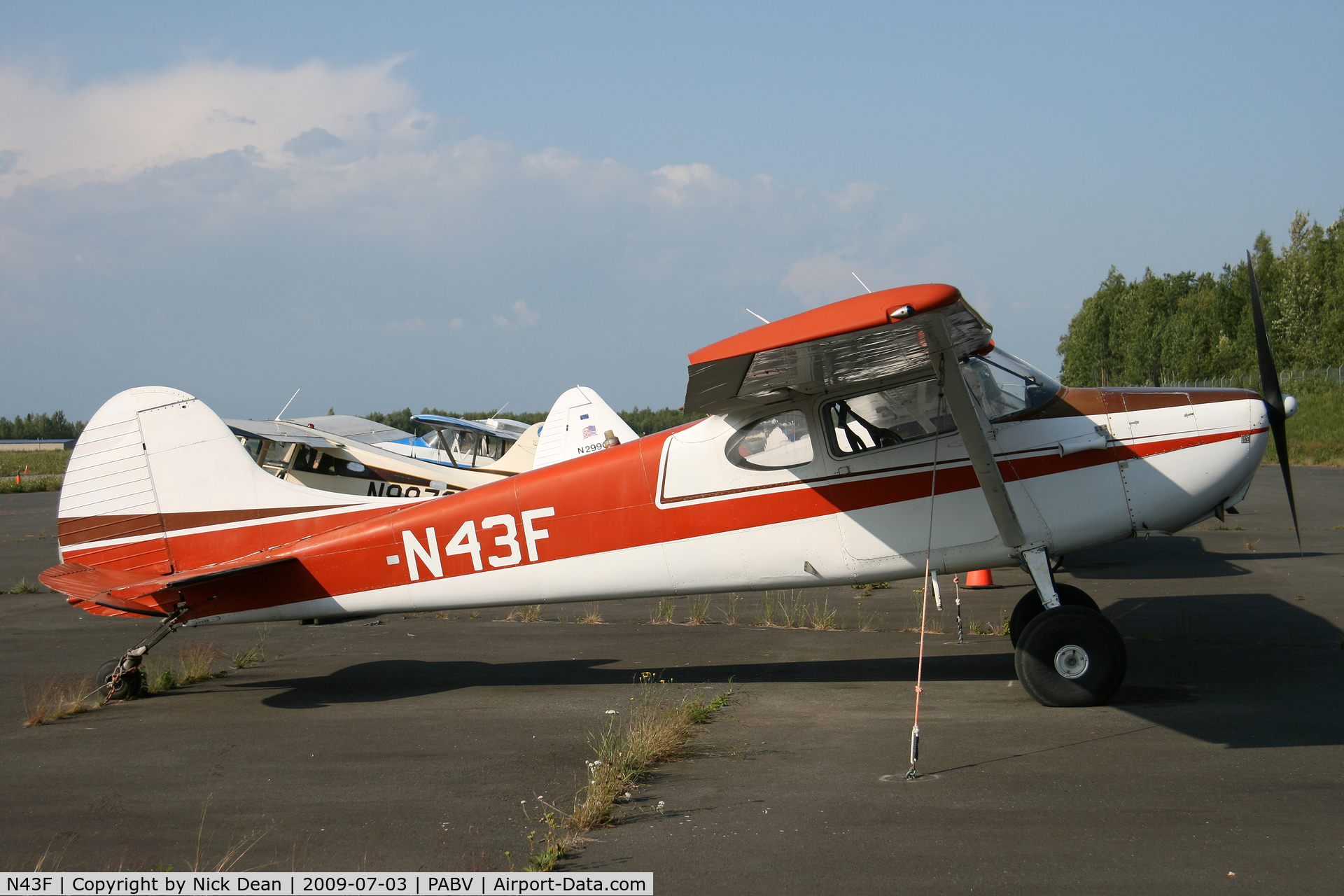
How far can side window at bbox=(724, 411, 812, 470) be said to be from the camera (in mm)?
6363

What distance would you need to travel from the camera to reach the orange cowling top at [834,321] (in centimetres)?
424

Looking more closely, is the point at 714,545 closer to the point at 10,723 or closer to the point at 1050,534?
the point at 1050,534

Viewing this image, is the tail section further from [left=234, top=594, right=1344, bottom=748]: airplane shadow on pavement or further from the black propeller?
the black propeller

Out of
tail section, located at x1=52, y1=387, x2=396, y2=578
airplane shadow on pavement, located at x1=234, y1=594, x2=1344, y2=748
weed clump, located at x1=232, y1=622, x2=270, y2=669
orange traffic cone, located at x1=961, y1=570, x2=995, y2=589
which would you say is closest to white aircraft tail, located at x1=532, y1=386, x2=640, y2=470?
weed clump, located at x1=232, y1=622, x2=270, y2=669

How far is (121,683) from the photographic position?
23.1ft

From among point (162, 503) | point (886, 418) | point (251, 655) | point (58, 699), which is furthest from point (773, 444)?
point (58, 699)

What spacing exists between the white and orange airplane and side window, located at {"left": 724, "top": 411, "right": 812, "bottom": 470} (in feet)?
0.04

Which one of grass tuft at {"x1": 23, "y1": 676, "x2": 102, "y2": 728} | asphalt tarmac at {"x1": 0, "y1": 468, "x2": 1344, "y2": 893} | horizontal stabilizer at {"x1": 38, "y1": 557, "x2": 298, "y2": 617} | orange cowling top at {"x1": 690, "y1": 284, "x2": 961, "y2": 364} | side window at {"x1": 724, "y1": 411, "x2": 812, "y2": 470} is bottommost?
asphalt tarmac at {"x1": 0, "y1": 468, "x2": 1344, "y2": 893}

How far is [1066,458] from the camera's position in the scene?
6.09 m

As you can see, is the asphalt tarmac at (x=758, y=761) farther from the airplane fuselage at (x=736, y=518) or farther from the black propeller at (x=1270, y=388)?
the black propeller at (x=1270, y=388)

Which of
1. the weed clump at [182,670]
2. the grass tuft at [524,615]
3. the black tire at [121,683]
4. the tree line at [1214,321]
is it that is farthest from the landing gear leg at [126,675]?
the tree line at [1214,321]

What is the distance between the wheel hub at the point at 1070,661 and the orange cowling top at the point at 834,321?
278cm

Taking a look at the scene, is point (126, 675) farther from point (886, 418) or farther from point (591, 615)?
point (886, 418)

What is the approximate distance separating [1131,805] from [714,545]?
3.13 metres
